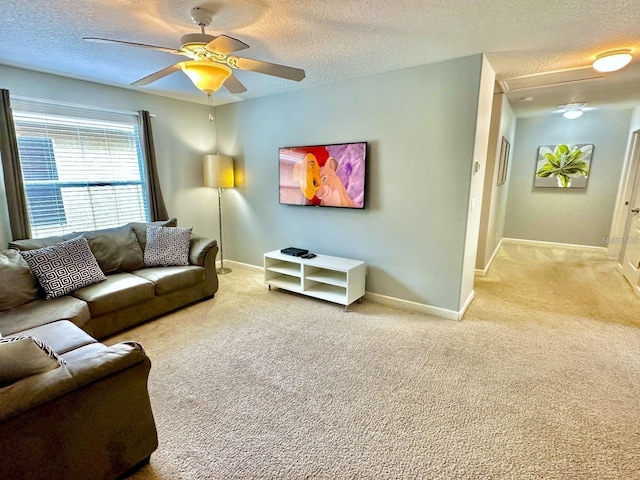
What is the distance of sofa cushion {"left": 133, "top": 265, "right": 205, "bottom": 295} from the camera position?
3078 millimetres

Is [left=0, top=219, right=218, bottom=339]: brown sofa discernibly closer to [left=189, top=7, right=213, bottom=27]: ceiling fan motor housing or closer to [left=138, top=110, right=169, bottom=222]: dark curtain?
[left=138, top=110, right=169, bottom=222]: dark curtain

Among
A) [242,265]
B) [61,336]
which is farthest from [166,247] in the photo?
[61,336]

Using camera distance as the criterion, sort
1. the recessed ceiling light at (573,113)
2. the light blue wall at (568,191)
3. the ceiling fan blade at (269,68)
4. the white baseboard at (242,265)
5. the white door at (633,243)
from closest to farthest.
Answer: the ceiling fan blade at (269,68) < the white door at (633,243) < the white baseboard at (242,265) < the recessed ceiling light at (573,113) < the light blue wall at (568,191)

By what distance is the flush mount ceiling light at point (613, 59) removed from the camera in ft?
8.28

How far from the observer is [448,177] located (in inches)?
116

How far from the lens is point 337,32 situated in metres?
2.25

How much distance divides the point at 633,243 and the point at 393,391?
14.0 feet

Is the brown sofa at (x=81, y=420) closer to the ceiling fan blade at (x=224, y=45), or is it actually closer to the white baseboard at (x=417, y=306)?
the ceiling fan blade at (x=224, y=45)

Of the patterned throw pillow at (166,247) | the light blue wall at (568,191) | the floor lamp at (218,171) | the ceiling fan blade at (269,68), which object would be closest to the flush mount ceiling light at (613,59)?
the ceiling fan blade at (269,68)

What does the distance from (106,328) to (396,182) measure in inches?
116

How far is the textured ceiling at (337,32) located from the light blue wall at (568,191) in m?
2.86

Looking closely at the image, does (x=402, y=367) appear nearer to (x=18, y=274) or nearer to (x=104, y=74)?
(x=18, y=274)

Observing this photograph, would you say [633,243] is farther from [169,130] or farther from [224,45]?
[169,130]

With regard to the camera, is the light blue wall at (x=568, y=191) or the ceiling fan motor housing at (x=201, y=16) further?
the light blue wall at (x=568, y=191)
